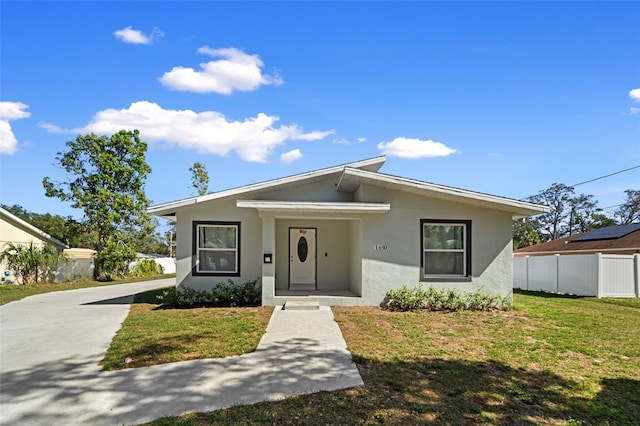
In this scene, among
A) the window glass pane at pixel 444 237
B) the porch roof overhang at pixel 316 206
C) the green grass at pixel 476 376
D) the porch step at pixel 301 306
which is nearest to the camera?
the green grass at pixel 476 376

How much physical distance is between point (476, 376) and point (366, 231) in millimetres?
5811

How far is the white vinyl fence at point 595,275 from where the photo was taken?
14961mm

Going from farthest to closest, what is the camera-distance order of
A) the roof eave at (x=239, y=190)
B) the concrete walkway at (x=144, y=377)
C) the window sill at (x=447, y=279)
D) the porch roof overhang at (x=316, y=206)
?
the roof eave at (x=239, y=190)
the window sill at (x=447, y=279)
the porch roof overhang at (x=316, y=206)
the concrete walkway at (x=144, y=377)

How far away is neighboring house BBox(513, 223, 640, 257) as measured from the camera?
728 inches

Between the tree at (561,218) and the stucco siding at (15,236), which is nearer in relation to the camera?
the stucco siding at (15,236)

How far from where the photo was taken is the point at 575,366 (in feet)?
20.2

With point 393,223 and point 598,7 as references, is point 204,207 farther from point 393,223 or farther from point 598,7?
point 598,7

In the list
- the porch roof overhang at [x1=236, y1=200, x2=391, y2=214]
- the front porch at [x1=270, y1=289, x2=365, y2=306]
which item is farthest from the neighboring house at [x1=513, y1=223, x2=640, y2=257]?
the front porch at [x1=270, y1=289, x2=365, y2=306]

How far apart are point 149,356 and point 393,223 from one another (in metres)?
7.03

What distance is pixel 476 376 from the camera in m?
5.52

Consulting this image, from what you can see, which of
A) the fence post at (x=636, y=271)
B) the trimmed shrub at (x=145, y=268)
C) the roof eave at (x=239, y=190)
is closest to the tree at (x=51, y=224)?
the trimmed shrub at (x=145, y=268)

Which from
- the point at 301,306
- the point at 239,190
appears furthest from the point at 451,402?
the point at 239,190

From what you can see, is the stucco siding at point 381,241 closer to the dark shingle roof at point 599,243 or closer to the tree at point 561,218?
the dark shingle roof at point 599,243

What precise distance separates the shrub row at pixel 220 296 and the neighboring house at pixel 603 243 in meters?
17.0
